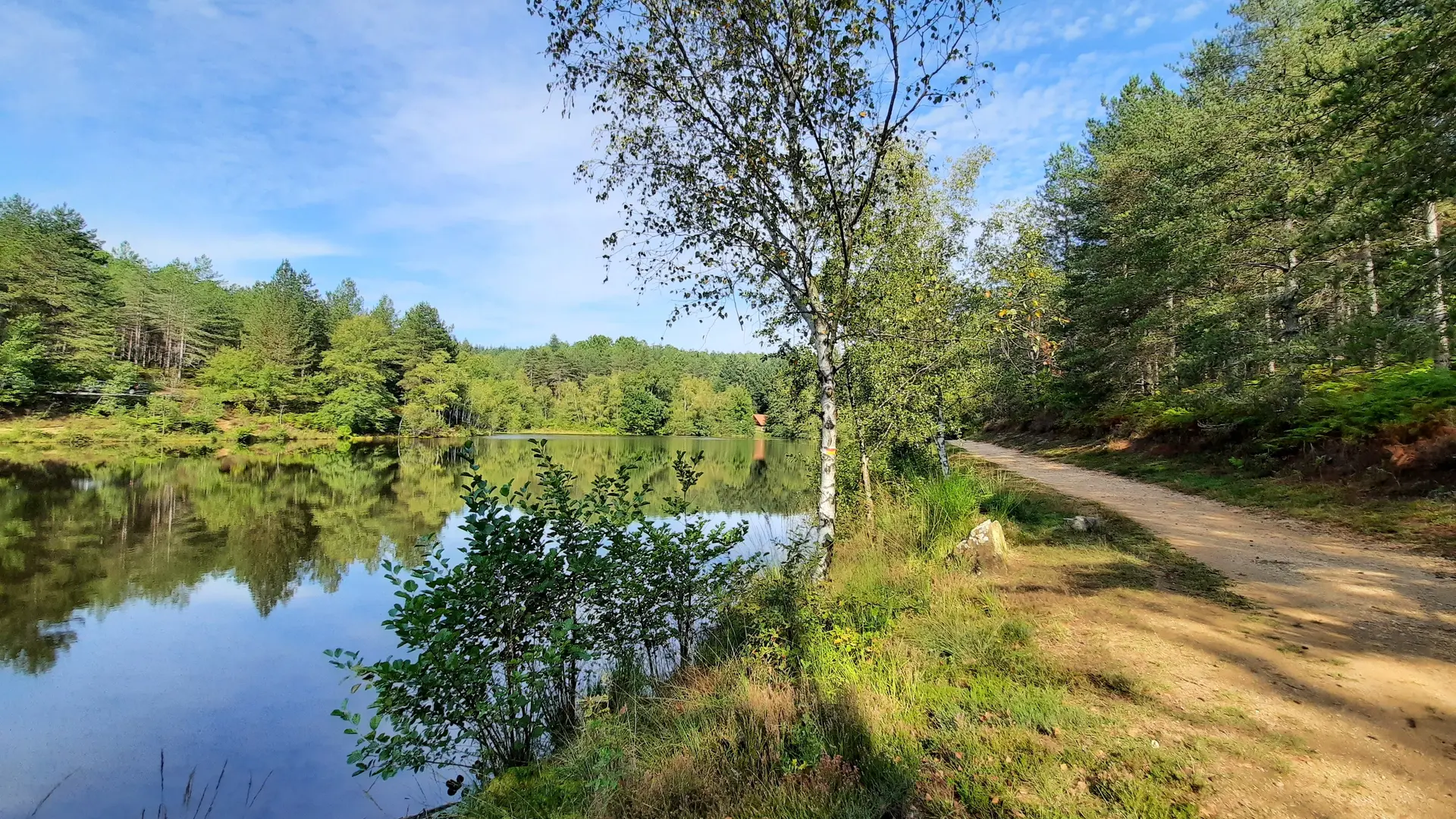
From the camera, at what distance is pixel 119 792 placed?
5.74 metres

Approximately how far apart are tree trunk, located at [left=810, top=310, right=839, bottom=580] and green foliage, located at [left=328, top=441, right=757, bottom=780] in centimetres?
106

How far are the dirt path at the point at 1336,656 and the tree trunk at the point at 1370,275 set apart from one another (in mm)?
5934

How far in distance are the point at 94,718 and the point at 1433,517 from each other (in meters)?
17.6

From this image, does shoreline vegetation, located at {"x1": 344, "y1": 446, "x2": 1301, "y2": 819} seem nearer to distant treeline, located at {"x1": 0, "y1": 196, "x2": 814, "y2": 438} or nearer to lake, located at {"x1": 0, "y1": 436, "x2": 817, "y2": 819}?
lake, located at {"x1": 0, "y1": 436, "x2": 817, "y2": 819}

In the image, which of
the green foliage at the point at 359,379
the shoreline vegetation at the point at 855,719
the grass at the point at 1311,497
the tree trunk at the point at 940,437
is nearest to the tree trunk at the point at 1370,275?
the grass at the point at 1311,497

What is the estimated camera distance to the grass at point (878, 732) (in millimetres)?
3051

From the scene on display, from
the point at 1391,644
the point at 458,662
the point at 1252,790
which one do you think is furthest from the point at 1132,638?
the point at 458,662

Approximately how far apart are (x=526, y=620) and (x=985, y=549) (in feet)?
18.2

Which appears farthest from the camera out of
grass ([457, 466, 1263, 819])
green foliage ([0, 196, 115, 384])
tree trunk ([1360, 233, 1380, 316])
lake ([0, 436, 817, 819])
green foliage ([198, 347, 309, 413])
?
green foliage ([198, 347, 309, 413])

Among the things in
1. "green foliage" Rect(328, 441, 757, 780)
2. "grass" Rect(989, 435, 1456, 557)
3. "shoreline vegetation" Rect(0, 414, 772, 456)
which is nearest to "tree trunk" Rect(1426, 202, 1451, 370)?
"grass" Rect(989, 435, 1456, 557)

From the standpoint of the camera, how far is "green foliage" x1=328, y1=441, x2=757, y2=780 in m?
4.19

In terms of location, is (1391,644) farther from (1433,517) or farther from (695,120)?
(695,120)

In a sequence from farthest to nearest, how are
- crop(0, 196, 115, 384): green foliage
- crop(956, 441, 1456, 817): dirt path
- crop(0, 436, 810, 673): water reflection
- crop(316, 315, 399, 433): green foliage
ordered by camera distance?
crop(316, 315, 399, 433): green foliage → crop(0, 196, 115, 384): green foliage → crop(0, 436, 810, 673): water reflection → crop(956, 441, 1456, 817): dirt path

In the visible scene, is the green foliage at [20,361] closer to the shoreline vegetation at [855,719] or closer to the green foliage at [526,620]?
the green foliage at [526,620]
